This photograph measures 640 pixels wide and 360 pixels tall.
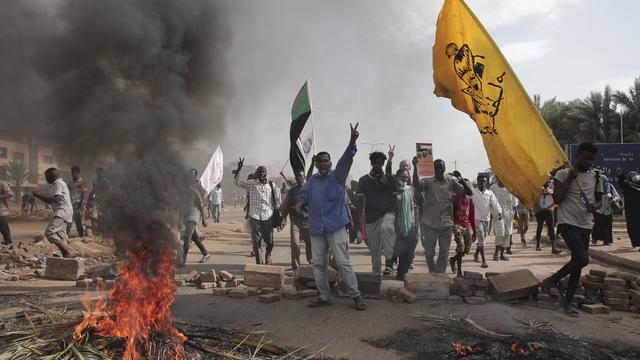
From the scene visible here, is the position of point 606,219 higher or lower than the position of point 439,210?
lower

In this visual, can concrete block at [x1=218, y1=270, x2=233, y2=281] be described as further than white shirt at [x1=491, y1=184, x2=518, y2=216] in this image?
No

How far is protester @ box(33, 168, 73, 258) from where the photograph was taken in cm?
767

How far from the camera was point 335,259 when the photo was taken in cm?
546

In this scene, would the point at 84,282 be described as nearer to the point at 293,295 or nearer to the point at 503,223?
the point at 293,295

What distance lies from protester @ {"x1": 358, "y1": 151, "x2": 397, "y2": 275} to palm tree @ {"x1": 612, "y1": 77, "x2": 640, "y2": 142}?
76.7ft

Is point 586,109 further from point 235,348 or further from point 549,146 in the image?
point 235,348

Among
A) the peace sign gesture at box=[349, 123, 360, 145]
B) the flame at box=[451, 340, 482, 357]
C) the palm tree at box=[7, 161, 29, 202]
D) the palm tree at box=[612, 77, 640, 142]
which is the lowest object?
the flame at box=[451, 340, 482, 357]

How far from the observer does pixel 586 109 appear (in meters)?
26.9

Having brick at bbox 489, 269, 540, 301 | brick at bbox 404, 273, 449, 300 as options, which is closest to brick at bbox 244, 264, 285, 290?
brick at bbox 404, 273, 449, 300

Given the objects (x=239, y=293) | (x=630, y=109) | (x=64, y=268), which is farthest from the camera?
(x=630, y=109)

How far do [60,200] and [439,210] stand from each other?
6.51 metres

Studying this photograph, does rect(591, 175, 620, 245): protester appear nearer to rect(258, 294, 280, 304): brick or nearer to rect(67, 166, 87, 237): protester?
rect(258, 294, 280, 304): brick

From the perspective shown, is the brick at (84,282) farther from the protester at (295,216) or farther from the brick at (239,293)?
the protester at (295,216)

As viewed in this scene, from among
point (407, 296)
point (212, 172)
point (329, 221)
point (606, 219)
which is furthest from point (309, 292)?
point (606, 219)
